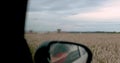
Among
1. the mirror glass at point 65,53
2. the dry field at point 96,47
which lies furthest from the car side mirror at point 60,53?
the dry field at point 96,47

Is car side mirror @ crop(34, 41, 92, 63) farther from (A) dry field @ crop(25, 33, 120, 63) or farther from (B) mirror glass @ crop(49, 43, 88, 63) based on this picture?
(A) dry field @ crop(25, 33, 120, 63)

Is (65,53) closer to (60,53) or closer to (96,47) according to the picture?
(60,53)

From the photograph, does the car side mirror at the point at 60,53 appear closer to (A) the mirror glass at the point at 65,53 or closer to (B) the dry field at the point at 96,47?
(A) the mirror glass at the point at 65,53

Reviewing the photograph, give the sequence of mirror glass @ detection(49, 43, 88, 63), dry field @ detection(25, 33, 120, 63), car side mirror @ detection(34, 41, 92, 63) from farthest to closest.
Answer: dry field @ detection(25, 33, 120, 63) < mirror glass @ detection(49, 43, 88, 63) < car side mirror @ detection(34, 41, 92, 63)

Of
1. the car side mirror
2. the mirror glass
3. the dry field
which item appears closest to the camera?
the car side mirror

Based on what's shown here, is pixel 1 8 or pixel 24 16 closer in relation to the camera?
pixel 1 8

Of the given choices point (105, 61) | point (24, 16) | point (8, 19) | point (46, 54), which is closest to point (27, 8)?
point (24, 16)

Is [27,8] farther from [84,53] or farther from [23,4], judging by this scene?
[84,53]

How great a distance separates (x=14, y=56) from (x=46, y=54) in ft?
0.57

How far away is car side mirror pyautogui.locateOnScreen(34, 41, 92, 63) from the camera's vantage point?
1.50m

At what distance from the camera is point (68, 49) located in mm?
1900

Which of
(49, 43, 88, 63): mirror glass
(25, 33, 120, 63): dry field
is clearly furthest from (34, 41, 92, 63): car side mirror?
(25, 33, 120, 63): dry field

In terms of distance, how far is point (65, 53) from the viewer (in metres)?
1.88

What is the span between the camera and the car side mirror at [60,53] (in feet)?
4.93
